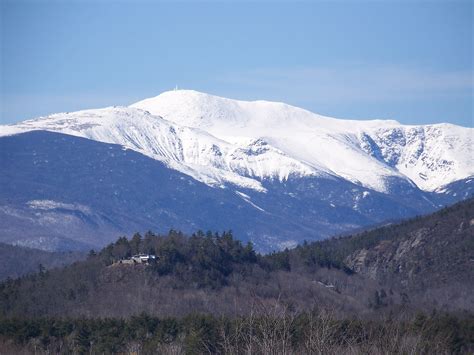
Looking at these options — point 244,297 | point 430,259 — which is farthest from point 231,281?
point 430,259

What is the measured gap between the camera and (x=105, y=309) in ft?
433

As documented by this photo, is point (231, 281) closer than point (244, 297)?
No

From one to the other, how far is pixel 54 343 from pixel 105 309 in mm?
27781

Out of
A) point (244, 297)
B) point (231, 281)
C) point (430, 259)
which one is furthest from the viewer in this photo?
point (430, 259)

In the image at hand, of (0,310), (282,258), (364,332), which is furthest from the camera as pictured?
(282,258)

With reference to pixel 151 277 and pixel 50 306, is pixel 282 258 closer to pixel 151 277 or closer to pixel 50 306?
pixel 151 277

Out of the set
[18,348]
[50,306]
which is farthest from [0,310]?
[18,348]

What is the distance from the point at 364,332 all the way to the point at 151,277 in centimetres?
5749

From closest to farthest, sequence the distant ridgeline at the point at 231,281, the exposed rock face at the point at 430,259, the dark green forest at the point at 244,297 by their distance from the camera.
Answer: the dark green forest at the point at 244,297
the distant ridgeline at the point at 231,281
the exposed rock face at the point at 430,259

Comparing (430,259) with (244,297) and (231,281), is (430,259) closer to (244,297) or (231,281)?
(231,281)

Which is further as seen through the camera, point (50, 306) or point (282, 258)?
point (282, 258)

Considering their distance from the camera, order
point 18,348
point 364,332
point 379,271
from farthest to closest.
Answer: point 379,271 < point 18,348 < point 364,332

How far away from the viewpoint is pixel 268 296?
14250 centimetres

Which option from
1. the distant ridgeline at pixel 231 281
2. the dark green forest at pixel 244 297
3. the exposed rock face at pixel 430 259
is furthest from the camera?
the exposed rock face at pixel 430 259
